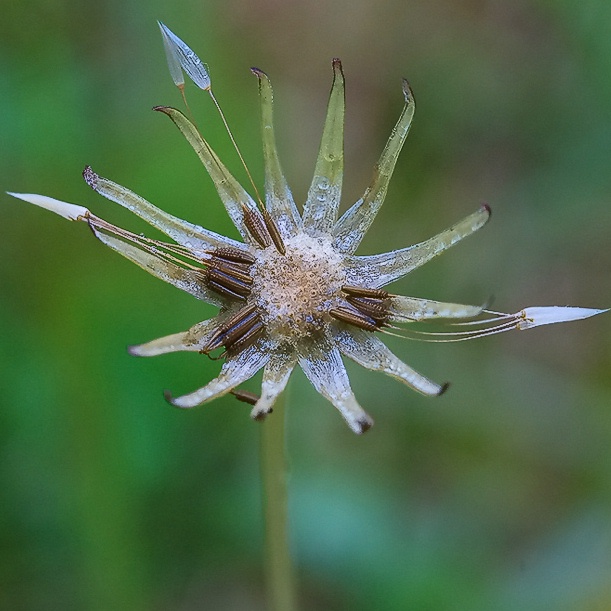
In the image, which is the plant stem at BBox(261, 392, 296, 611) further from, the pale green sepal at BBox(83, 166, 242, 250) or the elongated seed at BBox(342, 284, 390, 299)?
the pale green sepal at BBox(83, 166, 242, 250)

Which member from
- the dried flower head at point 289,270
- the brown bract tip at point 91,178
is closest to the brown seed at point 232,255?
the dried flower head at point 289,270

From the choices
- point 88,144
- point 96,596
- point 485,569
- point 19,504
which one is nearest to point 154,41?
point 88,144

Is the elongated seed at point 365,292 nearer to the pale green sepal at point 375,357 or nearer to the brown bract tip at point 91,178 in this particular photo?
the pale green sepal at point 375,357

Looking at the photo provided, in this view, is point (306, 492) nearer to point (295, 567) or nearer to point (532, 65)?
point (295, 567)

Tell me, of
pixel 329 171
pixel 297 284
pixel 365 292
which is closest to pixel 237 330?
pixel 297 284

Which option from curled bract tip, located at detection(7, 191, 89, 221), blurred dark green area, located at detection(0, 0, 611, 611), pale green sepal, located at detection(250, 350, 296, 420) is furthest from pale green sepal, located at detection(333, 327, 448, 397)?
blurred dark green area, located at detection(0, 0, 611, 611)

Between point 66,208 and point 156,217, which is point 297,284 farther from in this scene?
point 66,208
